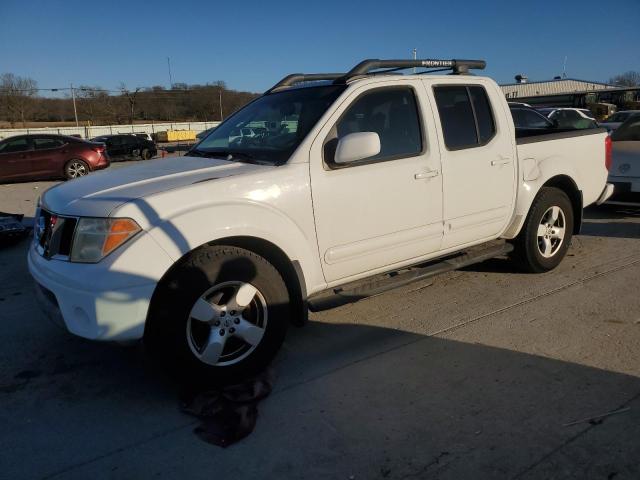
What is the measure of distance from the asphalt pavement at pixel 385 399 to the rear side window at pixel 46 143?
12571mm

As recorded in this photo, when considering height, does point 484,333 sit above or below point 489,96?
below

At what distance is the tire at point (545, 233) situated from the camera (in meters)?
4.93

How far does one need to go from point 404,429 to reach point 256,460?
782 mm

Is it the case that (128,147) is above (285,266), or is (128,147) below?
above

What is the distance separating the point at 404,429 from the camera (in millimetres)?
2748

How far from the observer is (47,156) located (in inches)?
607

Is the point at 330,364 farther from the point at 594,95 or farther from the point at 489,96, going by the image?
the point at 594,95

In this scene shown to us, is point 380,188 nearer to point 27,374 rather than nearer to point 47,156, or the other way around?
point 27,374

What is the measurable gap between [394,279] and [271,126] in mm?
1480

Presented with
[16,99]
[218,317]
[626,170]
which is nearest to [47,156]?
[218,317]

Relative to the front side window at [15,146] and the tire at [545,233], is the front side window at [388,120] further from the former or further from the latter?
the front side window at [15,146]

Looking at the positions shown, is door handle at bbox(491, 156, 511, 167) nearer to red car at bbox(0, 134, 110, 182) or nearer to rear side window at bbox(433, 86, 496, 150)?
rear side window at bbox(433, 86, 496, 150)

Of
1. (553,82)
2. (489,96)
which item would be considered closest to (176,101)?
(553,82)

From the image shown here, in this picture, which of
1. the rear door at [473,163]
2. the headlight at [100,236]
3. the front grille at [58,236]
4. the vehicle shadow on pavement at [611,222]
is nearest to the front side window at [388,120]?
the rear door at [473,163]
